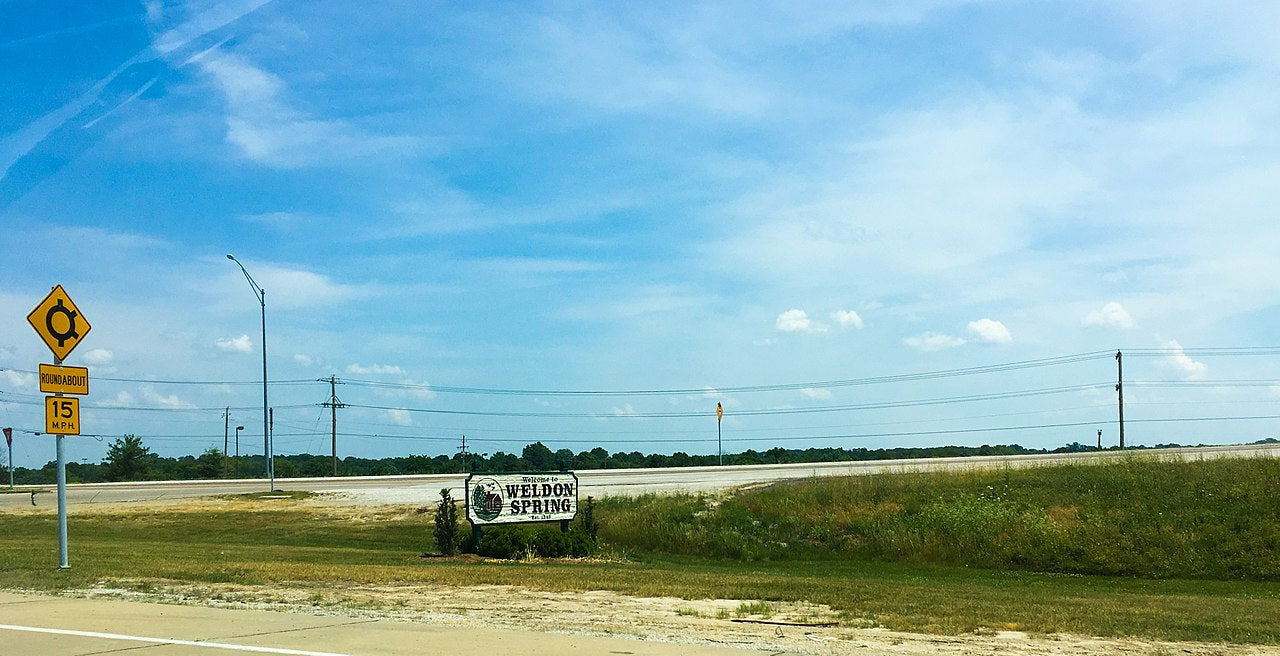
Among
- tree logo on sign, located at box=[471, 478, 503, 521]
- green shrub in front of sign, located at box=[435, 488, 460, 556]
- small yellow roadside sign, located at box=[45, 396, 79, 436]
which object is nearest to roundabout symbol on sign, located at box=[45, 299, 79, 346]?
small yellow roadside sign, located at box=[45, 396, 79, 436]

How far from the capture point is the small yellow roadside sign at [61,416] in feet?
56.0

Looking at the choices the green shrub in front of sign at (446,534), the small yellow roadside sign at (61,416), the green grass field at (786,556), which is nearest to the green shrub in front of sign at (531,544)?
the green shrub in front of sign at (446,534)

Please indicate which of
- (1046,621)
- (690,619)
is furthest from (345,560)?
(1046,621)

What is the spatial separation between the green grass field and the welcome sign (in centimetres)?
179

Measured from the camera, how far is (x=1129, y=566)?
76.9 ft

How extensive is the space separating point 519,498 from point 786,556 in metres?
7.01

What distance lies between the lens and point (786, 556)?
87.9ft

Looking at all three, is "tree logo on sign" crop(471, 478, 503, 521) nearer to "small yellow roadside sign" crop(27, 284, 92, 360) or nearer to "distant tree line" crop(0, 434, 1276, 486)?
"small yellow roadside sign" crop(27, 284, 92, 360)

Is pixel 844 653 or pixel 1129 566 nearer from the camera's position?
pixel 844 653

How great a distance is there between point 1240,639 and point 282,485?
50.0 m

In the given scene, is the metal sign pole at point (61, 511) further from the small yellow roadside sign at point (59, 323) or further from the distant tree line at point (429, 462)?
the distant tree line at point (429, 462)

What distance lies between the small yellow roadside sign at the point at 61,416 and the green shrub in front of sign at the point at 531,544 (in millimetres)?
8642

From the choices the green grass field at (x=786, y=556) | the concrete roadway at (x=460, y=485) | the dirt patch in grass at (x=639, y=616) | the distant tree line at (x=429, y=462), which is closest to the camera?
the dirt patch in grass at (x=639, y=616)

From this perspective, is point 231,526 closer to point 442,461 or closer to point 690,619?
point 690,619
